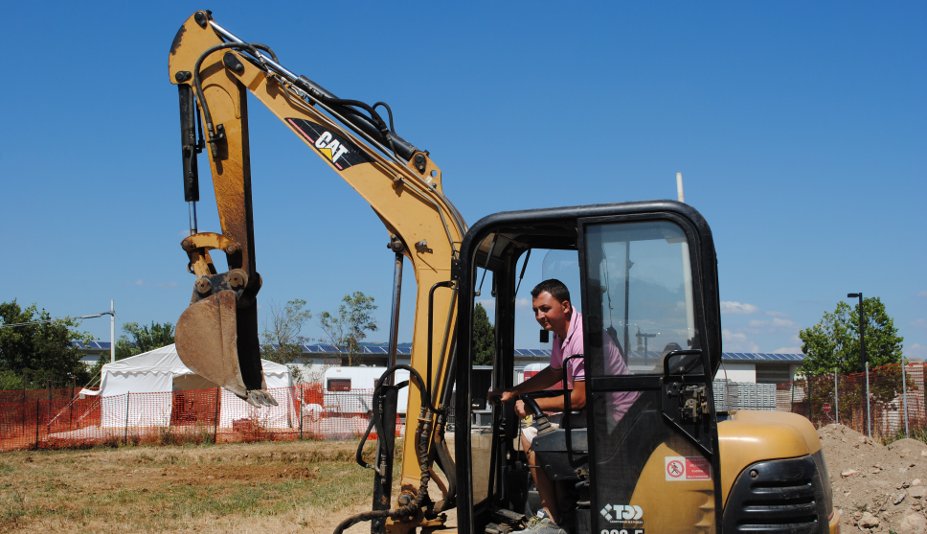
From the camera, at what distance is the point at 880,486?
1091cm

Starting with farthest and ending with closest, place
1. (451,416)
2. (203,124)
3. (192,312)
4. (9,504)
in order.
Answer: (9,504) < (203,124) < (192,312) < (451,416)

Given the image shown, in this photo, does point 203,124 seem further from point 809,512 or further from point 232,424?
point 232,424

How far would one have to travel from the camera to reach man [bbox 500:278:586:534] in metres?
5.02

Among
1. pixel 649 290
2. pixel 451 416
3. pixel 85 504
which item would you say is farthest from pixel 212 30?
pixel 85 504

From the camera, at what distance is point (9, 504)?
12.1 meters

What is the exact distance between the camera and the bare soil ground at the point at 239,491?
10.2m

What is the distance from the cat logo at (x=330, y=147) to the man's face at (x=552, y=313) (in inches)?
72.4

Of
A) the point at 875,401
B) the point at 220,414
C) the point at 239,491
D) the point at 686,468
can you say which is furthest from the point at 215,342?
the point at 220,414

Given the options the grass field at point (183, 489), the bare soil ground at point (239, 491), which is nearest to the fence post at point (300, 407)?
the grass field at point (183, 489)

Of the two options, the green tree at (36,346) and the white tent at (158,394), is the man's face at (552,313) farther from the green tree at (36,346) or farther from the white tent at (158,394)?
the green tree at (36,346)

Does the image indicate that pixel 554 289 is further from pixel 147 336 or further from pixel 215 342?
pixel 147 336

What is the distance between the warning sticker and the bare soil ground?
6.36m

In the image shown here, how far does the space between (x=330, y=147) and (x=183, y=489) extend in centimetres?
955

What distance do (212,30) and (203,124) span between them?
2.27 feet
